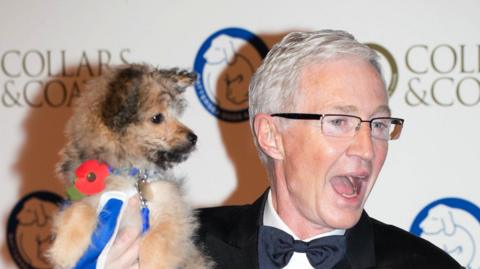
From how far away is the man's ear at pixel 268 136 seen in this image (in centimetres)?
209

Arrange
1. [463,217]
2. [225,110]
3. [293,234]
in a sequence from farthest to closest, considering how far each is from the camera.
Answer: [225,110] → [463,217] → [293,234]

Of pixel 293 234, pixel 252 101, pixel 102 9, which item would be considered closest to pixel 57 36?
pixel 102 9

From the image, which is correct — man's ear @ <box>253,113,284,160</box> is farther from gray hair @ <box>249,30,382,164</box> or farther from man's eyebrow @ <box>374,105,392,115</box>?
man's eyebrow @ <box>374,105,392,115</box>

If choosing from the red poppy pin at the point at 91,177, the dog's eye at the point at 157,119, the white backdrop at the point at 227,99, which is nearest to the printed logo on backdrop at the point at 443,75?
the white backdrop at the point at 227,99

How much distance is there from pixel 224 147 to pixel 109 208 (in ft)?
4.92

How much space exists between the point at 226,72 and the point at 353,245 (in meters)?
1.63

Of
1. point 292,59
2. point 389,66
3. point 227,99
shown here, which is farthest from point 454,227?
point 292,59

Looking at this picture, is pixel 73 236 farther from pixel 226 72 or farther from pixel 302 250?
pixel 226 72

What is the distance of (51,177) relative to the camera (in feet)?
11.9

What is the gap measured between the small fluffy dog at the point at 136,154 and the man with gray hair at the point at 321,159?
0.21 metres

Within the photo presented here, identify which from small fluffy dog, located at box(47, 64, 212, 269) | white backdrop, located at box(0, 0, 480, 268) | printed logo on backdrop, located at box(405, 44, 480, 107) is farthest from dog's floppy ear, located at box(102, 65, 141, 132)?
printed logo on backdrop, located at box(405, 44, 480, 107)

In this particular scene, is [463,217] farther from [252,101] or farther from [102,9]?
[102,9]

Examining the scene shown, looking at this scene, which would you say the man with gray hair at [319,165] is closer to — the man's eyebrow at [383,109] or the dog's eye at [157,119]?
the man's eyebrow at [383,109]

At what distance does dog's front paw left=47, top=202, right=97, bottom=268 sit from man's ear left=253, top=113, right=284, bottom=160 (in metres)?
0.55
